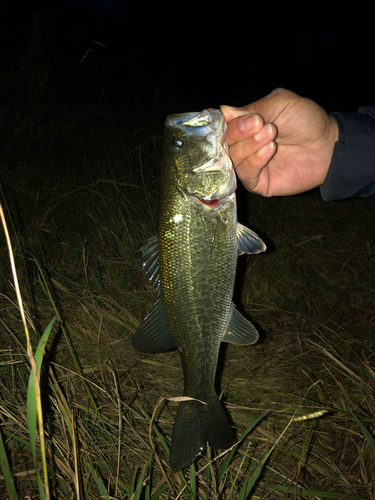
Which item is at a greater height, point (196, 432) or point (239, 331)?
point (239, 331)

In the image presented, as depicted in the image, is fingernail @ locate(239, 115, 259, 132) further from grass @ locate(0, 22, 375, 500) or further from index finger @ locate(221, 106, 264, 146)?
grass @ locate(0, 22, 375, 500)

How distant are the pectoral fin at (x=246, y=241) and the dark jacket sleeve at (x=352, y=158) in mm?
891

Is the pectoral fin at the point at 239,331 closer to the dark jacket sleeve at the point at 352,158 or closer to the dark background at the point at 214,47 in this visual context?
the dark jacket sleeve at the point at 352,158

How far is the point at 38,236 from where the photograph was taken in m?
3.57

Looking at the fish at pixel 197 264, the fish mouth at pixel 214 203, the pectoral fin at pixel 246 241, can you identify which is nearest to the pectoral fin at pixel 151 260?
the fish at pixel 197 264

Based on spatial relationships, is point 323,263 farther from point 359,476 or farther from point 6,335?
point 6,335

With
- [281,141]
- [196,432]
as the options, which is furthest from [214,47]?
[196,432]

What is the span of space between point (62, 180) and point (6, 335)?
8.12 ft

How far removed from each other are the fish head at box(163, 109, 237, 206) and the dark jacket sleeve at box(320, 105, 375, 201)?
93 centimetres

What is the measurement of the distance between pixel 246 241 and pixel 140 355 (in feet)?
4.47

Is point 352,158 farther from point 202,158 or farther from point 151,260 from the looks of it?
point 151,260

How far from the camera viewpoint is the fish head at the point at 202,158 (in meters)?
1.76

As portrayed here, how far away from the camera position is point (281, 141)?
99.8 inches

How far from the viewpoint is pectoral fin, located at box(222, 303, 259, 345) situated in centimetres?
180
